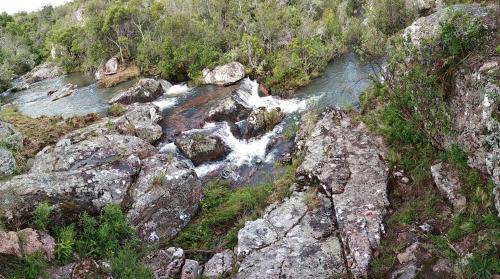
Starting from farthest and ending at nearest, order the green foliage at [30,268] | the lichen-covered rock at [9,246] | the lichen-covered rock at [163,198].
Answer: the lichen-covered rock at [163,198]
the lichen-covered rock at [9,246]
the green foliage at [30,268]

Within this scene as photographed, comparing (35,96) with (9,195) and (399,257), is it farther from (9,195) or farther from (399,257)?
(399,257)

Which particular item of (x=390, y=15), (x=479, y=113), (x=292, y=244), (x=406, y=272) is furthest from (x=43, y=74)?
(x=406, y=272)

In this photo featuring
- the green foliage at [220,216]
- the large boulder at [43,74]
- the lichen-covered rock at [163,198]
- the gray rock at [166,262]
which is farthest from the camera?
the large boulder at [43,74]

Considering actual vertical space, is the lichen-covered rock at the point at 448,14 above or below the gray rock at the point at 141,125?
above

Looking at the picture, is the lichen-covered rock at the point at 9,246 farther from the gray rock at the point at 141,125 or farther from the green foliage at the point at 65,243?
the gray rock at the point at 141,125

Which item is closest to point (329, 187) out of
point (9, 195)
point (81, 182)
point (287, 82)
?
point (81, 182)

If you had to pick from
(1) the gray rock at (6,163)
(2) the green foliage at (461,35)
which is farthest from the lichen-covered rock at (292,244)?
(1) the gray rock at (6,163)

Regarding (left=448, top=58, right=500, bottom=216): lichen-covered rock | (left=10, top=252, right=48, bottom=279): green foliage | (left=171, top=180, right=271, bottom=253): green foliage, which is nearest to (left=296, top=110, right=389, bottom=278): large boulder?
(left=171, top=180, right=271, bottom=253): green foliage
